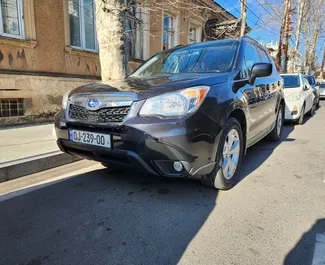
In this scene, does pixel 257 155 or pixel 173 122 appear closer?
pixel 173 122

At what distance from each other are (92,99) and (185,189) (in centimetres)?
144

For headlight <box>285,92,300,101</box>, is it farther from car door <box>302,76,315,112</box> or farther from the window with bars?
the window with bars

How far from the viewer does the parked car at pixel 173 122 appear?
2.25 m

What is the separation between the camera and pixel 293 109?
6875mm

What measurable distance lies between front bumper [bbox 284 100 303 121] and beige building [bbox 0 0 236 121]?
4.55m

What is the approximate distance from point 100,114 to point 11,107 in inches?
203

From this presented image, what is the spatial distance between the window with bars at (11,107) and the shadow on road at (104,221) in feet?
14.2

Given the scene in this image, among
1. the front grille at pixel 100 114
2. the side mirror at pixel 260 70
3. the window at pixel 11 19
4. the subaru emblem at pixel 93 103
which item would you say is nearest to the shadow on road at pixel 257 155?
the side mirror at pixel 260 70

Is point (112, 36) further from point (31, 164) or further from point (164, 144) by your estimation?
point (164, 144)

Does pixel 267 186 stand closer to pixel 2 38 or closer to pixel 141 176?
pixel 141 176

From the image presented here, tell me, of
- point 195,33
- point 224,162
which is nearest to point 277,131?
point 224,162

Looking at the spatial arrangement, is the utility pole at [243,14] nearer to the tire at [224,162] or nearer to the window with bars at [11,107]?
the window with bars at [11,107]

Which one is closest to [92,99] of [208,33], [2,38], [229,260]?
[229,260]

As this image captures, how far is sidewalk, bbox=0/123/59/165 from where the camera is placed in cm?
383
